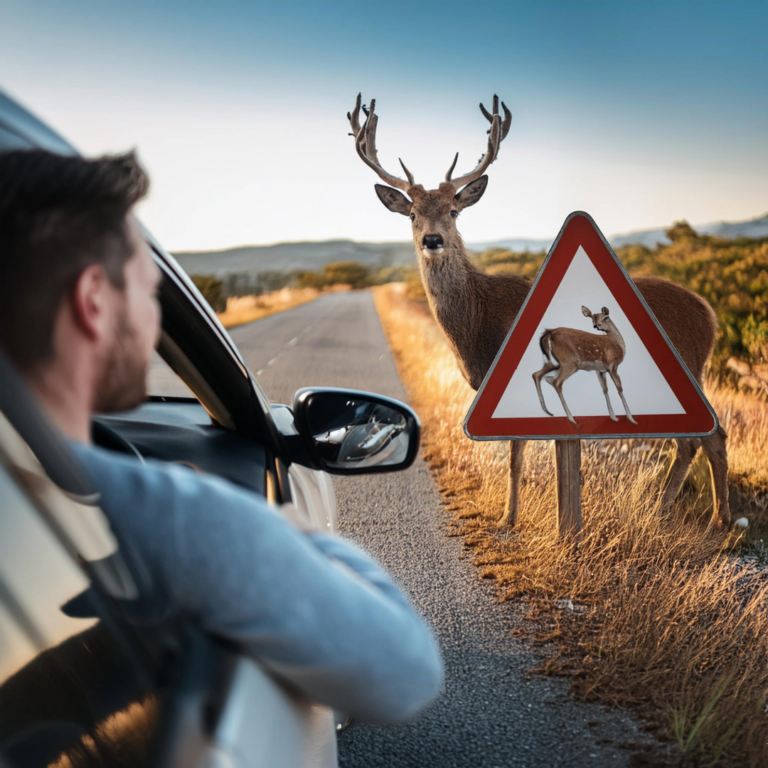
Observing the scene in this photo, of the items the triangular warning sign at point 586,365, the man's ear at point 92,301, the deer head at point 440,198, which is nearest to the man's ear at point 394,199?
the deer head at point 440,198

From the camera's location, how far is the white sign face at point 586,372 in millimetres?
3268

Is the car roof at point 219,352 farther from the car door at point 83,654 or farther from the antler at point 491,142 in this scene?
the antler at point 491,142

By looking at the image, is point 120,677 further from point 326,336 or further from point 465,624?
point 326,336

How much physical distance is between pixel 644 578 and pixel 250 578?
3196mm

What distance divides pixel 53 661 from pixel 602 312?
9.69 feet

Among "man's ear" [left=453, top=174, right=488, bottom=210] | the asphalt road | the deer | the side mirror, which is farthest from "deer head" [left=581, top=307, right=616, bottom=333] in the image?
"man's ear" [left=453, top=174, right=488, bottom=210]

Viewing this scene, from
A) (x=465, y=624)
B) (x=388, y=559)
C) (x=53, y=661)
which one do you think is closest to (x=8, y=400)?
(x=53, y=661)

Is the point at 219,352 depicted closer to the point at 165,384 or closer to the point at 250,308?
the point at 165,384

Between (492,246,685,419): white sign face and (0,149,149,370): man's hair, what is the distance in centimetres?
274

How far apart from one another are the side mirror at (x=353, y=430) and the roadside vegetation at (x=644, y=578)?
132 centimetres

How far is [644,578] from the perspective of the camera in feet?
11.4

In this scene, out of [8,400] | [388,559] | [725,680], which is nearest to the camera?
[8,400]

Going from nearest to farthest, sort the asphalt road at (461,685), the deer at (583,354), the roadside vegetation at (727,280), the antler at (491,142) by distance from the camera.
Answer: the asphalt road at (461,685) < the deer at (583,354) < the antler at (491,142) < the roadside vegetation at (727,280)

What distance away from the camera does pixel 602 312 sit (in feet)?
10.7
